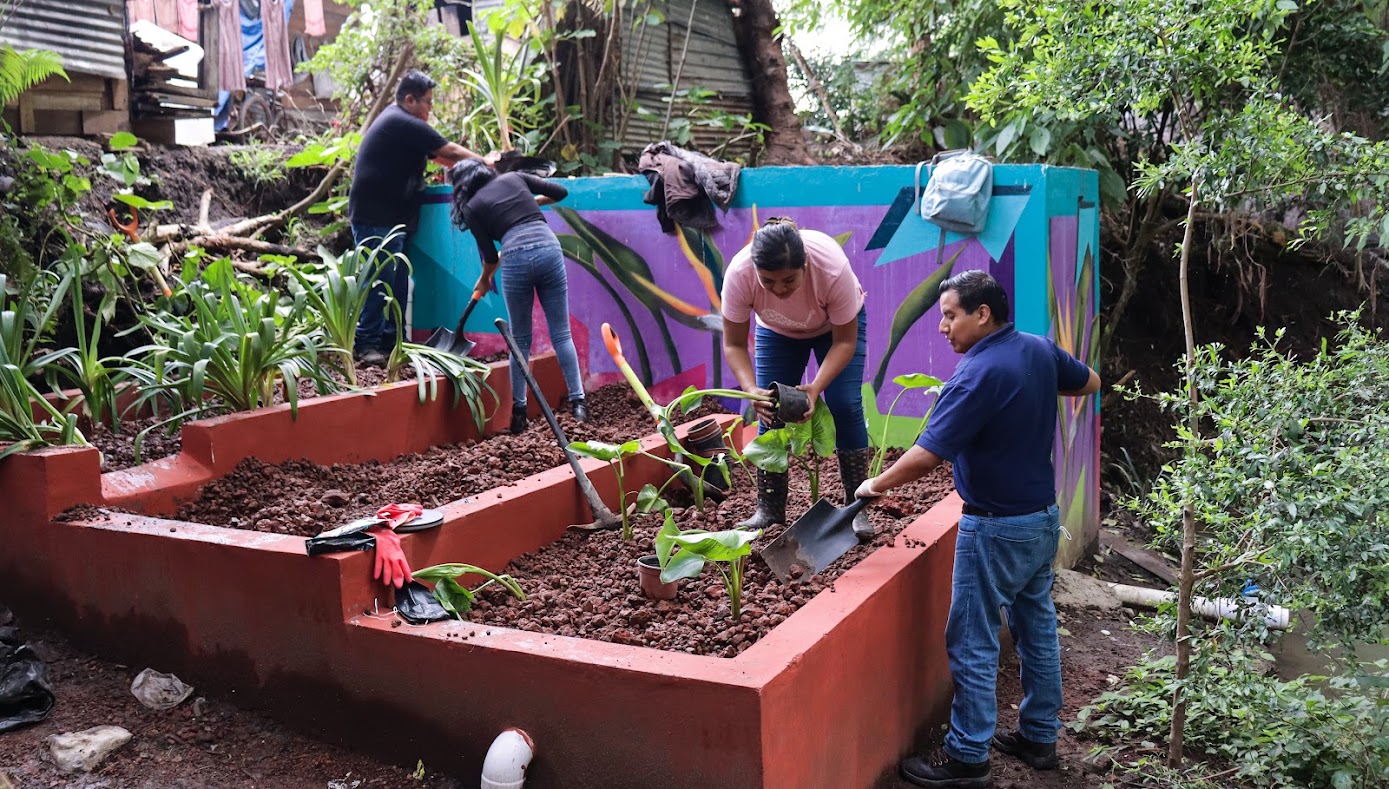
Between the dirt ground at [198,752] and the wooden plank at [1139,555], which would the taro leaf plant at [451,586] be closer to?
the dirt ground at [198,752]

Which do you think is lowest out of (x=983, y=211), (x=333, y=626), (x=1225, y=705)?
(x=1225, y=705)

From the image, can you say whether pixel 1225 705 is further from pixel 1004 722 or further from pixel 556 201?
pixel 556 201

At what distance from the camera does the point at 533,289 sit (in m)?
6.17

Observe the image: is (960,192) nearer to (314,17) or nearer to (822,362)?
(822,362)

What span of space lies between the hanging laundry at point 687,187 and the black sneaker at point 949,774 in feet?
11.6

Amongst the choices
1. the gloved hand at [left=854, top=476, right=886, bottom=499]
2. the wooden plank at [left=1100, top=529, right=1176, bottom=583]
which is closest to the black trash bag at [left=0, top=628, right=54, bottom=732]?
the gloved hand at [left=854, top=476, right=886, bottom=499]

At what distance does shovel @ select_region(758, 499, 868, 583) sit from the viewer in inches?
151

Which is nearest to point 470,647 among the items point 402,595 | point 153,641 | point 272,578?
point 402,595

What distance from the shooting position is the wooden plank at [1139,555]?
6043 millimetres

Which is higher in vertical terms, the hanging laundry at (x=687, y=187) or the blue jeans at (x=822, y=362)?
the hanging laundry at (x=687, y=187)

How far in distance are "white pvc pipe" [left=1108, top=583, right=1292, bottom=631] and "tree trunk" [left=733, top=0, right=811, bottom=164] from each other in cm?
556

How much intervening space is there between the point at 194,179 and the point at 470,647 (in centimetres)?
624

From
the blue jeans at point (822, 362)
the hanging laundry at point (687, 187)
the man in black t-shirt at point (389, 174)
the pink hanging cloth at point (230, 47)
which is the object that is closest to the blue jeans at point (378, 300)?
the man in black t-shirt at point (389, 174)

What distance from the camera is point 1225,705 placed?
3512 millimetres
